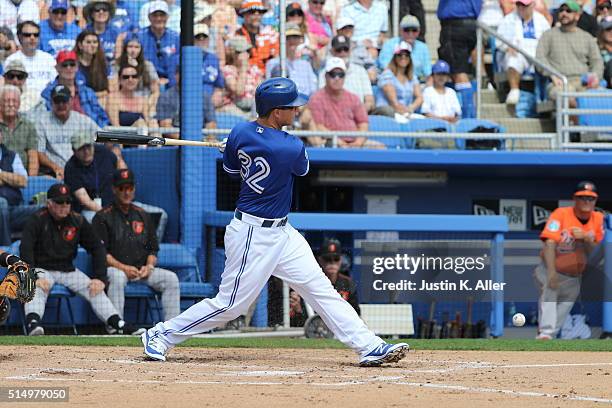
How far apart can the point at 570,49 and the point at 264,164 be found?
828 centimetres

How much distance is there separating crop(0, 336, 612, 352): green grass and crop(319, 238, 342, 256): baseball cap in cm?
112

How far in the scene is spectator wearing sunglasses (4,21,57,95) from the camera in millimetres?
12812

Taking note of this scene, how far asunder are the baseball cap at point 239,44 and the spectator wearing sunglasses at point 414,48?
72.4 inches

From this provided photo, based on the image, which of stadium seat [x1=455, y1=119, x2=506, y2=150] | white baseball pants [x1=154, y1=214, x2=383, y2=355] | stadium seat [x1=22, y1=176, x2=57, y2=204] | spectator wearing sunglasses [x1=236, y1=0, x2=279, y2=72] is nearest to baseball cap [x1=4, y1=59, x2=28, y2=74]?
stadium seat [x1=22, y1=176, x2=57, y2=204]

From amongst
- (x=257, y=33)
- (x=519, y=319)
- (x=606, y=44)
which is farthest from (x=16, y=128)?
(x=606, y=44)

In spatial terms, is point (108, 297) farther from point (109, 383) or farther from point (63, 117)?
point (109, 383)

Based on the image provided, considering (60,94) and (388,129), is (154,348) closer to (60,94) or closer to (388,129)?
(60,94)

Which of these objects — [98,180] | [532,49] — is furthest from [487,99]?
[98,180]

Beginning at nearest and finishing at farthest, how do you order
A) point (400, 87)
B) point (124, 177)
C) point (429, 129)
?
point (124, 177)
point (429, 129)
point (400, 87)

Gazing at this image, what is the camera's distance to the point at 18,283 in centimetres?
804

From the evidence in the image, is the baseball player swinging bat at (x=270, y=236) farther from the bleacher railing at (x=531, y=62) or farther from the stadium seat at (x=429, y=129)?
the bleacher railing at (x=531, y=62)

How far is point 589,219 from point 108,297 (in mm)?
4787

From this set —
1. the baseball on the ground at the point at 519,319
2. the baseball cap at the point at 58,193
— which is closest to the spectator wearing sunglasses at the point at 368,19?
the baseball on the ground at the point at 519,319

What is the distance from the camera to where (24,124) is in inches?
483
